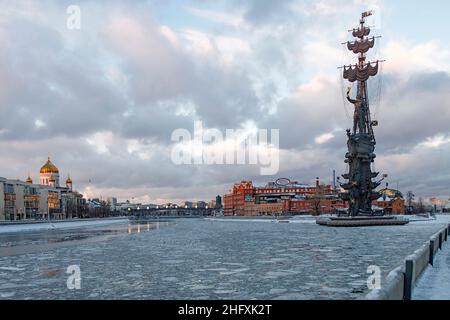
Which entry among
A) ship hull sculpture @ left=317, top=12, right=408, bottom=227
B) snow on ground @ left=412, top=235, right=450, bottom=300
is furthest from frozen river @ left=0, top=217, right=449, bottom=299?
ship hull sculpture @ left=317, top=12, right=408, bottom=227

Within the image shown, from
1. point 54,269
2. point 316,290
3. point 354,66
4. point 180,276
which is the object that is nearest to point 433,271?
point 316,290

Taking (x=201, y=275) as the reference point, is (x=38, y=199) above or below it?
below

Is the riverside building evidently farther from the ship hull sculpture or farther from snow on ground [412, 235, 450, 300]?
snow on ground [412, 235, 450, 300]

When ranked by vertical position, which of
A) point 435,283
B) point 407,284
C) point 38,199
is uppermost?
point 407,284

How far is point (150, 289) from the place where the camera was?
46.4ft

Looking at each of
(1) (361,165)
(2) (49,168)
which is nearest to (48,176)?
(2) (49,168)

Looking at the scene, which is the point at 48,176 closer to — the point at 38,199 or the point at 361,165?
the point at 38,199

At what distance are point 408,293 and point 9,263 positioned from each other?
1935 centimetres

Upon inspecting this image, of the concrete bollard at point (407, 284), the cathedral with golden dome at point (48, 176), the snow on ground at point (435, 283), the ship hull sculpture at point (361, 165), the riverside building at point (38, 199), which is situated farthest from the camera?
the cathedral with golden dome at point (48, 176)

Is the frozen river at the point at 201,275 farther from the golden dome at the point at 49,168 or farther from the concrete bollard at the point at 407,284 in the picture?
the golden dome at the point at 49,168

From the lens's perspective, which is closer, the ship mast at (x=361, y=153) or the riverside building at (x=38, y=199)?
the ship mast at (x=361, y=153)

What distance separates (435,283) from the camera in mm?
13750

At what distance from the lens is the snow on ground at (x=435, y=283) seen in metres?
11.8

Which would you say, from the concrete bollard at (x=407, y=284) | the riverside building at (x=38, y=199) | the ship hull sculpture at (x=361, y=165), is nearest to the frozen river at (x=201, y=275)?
the concrete bollard at (x=407, y=284)
